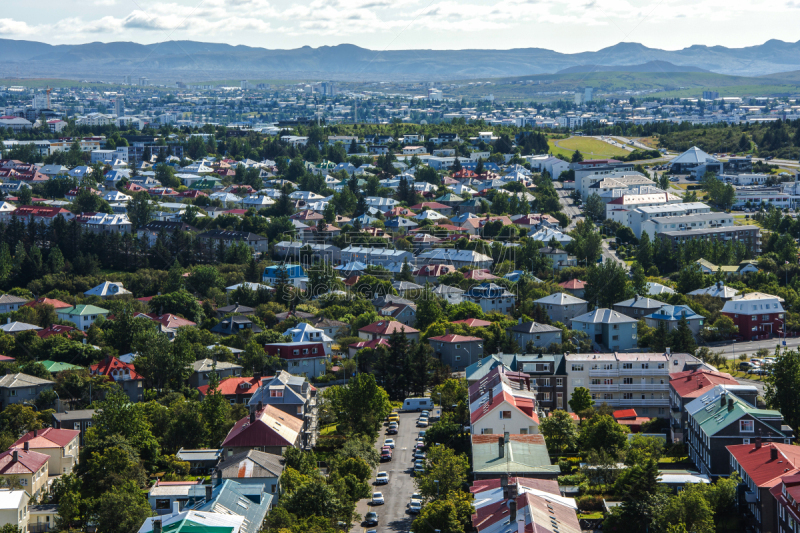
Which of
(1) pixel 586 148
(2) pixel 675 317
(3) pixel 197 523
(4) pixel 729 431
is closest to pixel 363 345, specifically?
(2) pixel 675 317

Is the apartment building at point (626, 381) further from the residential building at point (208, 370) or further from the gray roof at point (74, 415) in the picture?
the gray roof at point (74, 415)

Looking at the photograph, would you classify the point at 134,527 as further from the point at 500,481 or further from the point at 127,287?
the point at 127,287

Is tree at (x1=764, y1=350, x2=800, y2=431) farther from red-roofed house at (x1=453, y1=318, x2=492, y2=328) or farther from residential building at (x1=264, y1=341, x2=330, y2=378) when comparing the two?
residential building at (x1=264, y1=341, x2=330, y2=378)

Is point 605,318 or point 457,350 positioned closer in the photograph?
point 457,350

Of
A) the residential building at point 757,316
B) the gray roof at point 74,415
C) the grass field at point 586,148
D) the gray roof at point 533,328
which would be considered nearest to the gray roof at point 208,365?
the gray roof at point 74,415

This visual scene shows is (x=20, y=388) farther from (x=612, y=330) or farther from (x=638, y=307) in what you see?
A: (x=638, y=307)
